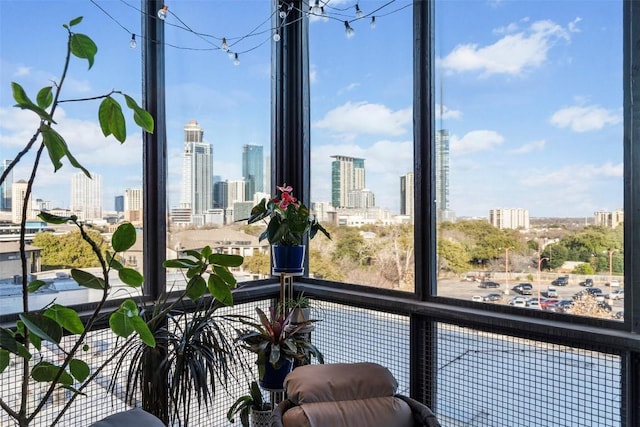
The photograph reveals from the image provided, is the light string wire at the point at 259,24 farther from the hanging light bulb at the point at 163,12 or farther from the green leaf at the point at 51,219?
the green leaf at the point at 51,219

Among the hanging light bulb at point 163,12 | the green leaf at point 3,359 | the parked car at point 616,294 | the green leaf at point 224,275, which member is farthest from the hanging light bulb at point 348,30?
the green leaf at point 3,359

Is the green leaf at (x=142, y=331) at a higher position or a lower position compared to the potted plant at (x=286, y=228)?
lower

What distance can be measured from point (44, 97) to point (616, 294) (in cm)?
246

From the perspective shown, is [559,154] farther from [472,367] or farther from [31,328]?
[31,328]

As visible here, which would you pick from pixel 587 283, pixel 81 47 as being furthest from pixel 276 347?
pixel 81 47

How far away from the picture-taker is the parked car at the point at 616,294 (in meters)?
2.16

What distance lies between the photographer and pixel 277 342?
2.57 meters

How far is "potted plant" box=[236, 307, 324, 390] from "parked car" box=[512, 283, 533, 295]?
1134mm

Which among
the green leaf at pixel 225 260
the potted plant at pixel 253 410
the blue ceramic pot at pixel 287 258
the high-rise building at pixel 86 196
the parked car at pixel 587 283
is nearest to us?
the green leaf at pixel 225 260

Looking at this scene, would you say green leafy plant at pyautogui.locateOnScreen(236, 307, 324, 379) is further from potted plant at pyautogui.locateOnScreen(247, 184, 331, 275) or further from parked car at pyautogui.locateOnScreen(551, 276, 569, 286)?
parked car at pyautogui.locateOnScreen(551, 276, 569, 286)

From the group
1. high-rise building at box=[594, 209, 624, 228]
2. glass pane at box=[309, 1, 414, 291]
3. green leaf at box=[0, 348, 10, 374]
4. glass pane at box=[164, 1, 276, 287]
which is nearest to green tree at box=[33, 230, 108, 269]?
glass pane at box=[164, 1, 276, 287]

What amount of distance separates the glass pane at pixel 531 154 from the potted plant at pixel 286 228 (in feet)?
2.68

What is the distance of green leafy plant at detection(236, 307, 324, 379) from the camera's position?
97.7 inches

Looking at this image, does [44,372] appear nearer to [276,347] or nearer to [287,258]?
[276,347]
